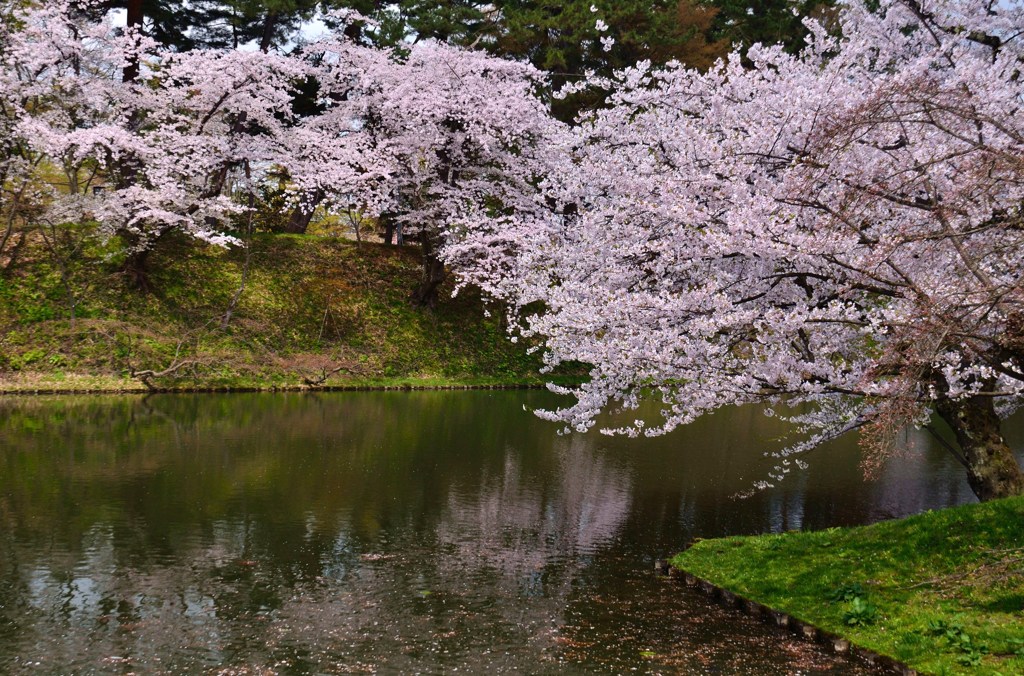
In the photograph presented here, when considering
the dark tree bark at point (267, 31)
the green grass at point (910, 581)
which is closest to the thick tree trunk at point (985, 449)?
the green grass at point (910, 581)

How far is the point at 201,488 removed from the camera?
16797mm

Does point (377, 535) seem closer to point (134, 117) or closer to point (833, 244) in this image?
point (833, 244)

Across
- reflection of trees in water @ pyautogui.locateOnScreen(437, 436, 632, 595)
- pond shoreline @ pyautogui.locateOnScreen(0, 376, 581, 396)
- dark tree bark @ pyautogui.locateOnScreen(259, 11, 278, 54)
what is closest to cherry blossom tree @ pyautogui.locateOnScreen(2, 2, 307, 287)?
dark tree bark @ pyautogui.locateOnScreen(259, 11, 278, 54)

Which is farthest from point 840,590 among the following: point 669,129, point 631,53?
point 631,53

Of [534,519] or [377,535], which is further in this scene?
[534,519]

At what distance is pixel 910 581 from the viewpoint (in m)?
10.7

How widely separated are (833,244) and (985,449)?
451 cm

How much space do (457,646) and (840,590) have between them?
512 centimetres

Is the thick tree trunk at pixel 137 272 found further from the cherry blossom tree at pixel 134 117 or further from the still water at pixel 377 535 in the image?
the still water at pixel 377 535

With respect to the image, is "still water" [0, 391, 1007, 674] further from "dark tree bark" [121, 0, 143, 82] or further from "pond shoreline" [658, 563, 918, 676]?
"dark tree bark" [121, 0, 143, 82]

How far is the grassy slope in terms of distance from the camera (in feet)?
96.9

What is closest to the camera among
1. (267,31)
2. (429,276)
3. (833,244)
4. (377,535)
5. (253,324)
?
(833,244)

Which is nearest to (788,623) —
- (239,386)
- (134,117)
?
(239,386)

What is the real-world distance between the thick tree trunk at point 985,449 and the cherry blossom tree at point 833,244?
0.10 ft
